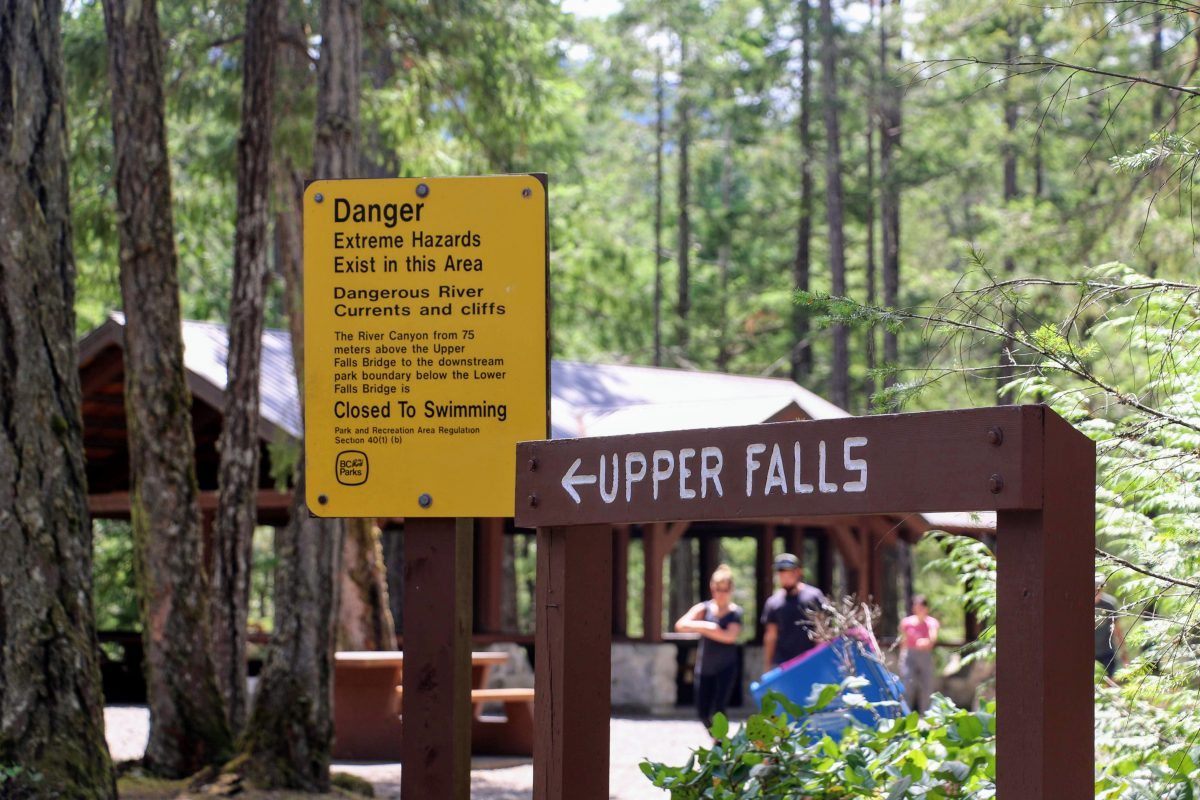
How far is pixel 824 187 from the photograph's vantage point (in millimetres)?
34781

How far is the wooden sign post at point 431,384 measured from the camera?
12.7 ft

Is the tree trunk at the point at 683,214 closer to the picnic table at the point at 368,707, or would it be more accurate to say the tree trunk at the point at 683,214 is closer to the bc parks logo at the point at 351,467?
the picnic table at the point at 368,707

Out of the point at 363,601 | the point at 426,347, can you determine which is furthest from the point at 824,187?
the point at 426,347

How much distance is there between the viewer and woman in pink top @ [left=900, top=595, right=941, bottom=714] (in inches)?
583

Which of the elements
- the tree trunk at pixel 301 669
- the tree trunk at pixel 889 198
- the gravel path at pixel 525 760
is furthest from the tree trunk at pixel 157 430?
the tree trunk at pixel 889 198

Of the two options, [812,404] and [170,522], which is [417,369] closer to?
[170,522]

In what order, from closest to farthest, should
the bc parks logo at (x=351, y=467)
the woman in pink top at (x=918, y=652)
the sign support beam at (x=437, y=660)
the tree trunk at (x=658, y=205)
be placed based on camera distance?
the sign support beam at (x=437, y=660)
the bc parks logo at (x=351, y=467)
the woman in pink top at (x=918, y=652)
the tree trunk at (x=658, y=205)

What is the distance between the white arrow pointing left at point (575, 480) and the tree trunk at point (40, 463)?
11.4 feet

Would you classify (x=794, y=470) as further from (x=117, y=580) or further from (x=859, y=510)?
(x=117, y=580)

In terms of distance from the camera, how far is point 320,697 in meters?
9.64

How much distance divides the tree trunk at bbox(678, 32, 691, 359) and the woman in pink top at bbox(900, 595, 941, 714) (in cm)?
1908

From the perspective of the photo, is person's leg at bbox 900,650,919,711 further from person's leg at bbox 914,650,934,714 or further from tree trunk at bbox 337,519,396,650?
tree trunk at bbox 337,519,396,650

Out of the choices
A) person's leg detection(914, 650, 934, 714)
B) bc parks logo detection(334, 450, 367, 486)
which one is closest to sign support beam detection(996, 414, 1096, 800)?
bc parks logo detection(334, 450, 367, 486)

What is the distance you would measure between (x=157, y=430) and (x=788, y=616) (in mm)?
4571
